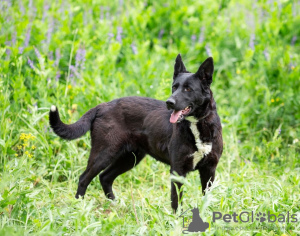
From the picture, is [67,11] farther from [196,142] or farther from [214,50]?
[196,142]

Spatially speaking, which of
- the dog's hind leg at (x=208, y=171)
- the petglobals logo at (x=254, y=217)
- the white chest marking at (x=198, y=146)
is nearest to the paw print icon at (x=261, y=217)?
the petglobals logo at (x=254, y=217)

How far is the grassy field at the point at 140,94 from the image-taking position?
347cm

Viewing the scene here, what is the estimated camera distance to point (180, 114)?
12.3 ft

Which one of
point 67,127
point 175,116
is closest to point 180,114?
point 175,116

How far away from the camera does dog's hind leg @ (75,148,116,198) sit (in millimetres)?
4375

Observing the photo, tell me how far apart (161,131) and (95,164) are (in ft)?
2.63

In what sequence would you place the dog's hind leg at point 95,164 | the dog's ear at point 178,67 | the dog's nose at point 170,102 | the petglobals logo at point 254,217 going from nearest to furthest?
the petglobals logo at point 254,217, the dog's nose at point 170,102, the dog's ear at point 178,67, the dog's hind leg at point 95,164

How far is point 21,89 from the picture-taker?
16.8 ft

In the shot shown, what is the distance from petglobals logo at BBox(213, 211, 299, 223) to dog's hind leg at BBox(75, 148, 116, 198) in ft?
4.73

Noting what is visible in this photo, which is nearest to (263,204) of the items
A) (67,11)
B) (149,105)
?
(149,105)

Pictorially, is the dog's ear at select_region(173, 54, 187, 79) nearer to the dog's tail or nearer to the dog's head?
the dog's head

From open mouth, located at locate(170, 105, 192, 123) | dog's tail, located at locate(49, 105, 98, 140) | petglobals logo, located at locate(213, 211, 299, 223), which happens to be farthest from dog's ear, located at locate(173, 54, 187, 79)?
→ petglobals logo, located at locate(213, 211, 299, 223)

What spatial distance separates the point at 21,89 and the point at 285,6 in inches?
215

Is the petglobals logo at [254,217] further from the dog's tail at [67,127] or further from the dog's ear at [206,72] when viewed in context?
the dog's tail at [67,127]
